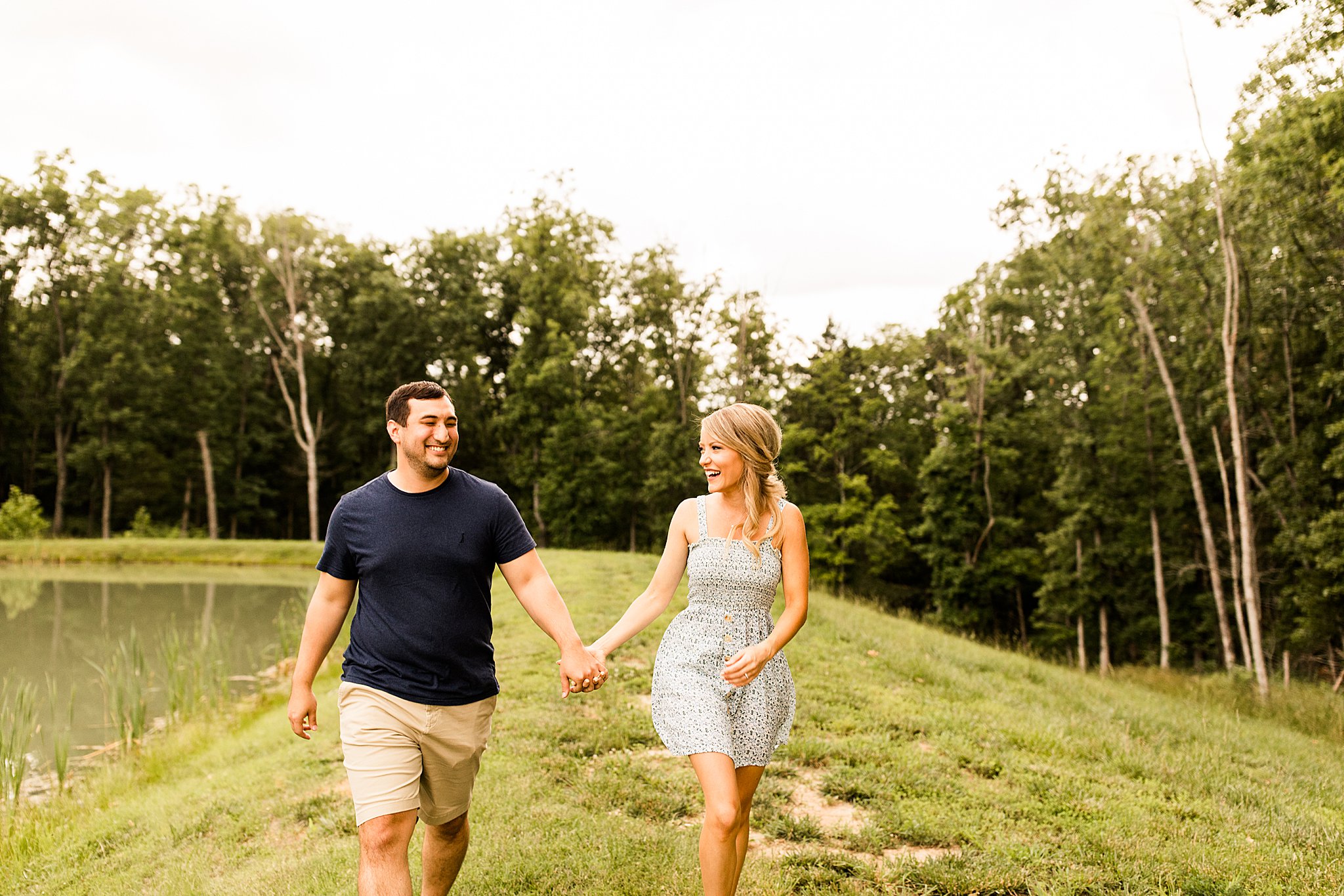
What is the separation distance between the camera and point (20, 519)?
33719 mm

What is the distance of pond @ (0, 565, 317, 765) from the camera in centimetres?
1110

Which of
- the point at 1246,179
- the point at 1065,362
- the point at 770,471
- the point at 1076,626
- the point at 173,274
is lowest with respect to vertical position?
the point at 1076,626

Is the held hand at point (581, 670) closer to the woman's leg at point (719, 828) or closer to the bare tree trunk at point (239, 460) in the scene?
the woman's leg at point (719, 828)

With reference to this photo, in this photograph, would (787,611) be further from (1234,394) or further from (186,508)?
(186,508)

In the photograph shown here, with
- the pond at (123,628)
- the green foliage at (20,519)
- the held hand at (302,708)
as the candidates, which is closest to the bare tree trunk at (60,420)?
the green foliage at (20,519)

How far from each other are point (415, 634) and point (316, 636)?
0.56m

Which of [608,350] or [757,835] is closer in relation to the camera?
[757,835]

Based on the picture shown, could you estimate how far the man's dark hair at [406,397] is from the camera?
366cm

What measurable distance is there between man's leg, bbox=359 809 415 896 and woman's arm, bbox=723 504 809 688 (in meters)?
1.42

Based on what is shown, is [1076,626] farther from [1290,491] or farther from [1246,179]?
[1246,179]

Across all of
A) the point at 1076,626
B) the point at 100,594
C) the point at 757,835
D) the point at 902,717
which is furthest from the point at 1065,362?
the point at 100,594

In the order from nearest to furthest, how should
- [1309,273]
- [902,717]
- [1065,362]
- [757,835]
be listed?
[757,835] < [902,717] < [1309,273] < [1065,362]

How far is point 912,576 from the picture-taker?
36.8 meters

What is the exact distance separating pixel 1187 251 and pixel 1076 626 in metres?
14.7
